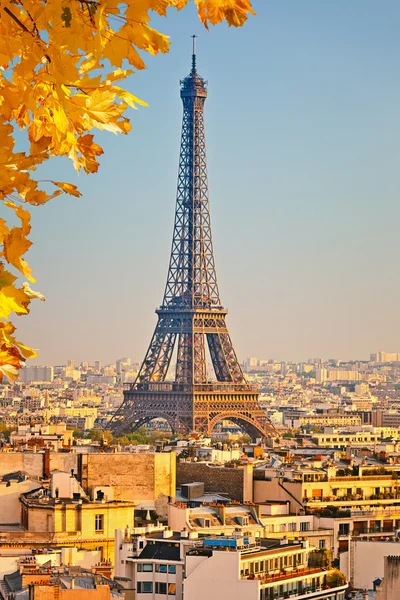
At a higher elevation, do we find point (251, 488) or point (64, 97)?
point (64, 97)

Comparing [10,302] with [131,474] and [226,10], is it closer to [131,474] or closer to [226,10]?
[226,10]

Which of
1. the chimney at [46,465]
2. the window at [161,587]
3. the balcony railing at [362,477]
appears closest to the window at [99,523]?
the window at [161,587]

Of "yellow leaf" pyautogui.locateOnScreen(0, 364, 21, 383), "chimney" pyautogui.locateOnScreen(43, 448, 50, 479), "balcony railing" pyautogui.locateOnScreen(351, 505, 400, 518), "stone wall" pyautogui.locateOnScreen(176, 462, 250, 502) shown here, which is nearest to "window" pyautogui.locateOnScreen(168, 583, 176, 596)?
"chimney" pyautogui.locateOnScreen(43, 448, 50, 479)

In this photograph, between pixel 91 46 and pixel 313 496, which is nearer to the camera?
pixel 91 46

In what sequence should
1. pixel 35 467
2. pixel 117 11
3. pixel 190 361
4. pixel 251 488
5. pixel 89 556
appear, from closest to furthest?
pixel 117 11, pixel 89 556, pixel 35 467, pixel 251 488, pixel 190 361

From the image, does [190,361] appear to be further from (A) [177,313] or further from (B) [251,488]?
(B) [251,488]

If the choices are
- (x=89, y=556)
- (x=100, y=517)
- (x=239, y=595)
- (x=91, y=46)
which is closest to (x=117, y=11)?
(x=91, y=46)

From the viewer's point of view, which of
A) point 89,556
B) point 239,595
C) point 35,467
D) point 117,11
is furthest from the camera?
point 35,467

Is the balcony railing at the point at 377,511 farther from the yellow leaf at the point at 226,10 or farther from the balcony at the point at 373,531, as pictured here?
the yellow leaf at the point at 226,10
